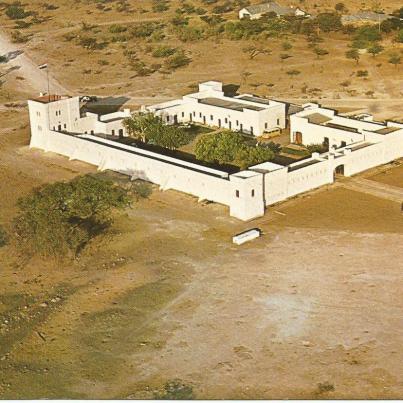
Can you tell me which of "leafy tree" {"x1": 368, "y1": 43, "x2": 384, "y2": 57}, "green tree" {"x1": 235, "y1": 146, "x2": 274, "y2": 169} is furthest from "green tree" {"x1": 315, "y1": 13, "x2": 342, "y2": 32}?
"green tree" {"x1": 235, "y1": 146, "x2": 274, "y2": 169}

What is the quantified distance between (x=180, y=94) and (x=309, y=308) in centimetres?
4445

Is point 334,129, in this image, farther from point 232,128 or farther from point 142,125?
point 142,125

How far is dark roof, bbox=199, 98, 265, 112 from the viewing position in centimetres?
6250

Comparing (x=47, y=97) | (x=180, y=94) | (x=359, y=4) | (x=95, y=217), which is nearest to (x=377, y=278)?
(x=95, y=217)

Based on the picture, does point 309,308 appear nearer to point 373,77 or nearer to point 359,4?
point 373,77

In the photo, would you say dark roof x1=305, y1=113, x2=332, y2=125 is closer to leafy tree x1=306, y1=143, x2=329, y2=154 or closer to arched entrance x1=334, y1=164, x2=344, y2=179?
leafy tree x1=306, y1=143, x2=329, y2=154

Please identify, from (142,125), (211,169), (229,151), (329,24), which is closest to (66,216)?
(211,169)

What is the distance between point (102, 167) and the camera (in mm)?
53281

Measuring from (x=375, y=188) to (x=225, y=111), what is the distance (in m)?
17.7

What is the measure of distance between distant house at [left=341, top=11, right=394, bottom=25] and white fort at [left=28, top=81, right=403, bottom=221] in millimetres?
38899

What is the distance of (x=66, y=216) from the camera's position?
41.0 metres

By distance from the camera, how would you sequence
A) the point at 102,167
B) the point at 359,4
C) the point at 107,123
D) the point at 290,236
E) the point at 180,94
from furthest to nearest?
the point at 359,4, the point at 180,94, the point at 107,123, the point at 102,167, the point at 290,236

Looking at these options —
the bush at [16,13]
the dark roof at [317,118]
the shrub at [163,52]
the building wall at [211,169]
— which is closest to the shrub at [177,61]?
the shrub at [163,52]

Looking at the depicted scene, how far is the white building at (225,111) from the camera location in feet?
200
